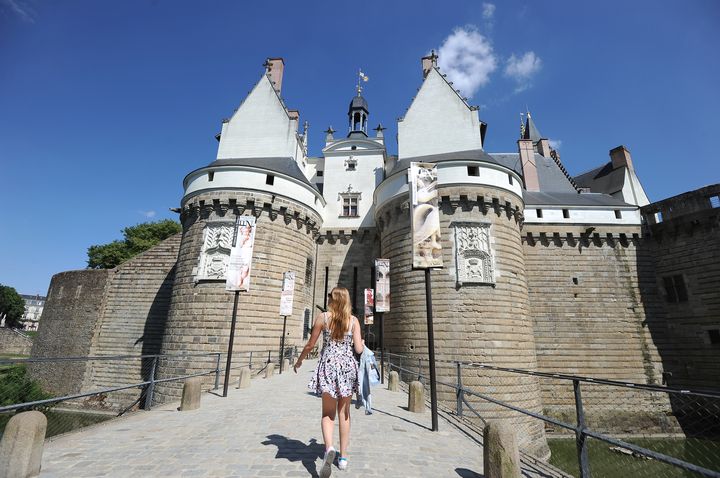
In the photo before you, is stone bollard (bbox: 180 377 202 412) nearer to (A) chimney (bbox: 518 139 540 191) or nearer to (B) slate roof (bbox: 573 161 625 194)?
(A) chimney (bbox: 518 139 540 191)

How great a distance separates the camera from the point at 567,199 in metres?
20.3

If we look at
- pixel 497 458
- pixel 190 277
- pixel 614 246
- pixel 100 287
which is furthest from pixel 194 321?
pixel 614 246

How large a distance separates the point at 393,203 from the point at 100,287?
1887 centimetres

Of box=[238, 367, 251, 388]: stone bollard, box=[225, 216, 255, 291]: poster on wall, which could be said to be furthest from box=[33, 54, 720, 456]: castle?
box=[225, 216, 255, 291]: poster on wall

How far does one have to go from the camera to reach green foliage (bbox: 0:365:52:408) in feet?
52.3

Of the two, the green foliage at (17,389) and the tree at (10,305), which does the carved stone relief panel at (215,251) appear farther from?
the tree at (10,305)

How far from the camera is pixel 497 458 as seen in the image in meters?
3.71

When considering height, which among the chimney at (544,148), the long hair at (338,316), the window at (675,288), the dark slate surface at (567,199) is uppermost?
the chimney at (544,148)

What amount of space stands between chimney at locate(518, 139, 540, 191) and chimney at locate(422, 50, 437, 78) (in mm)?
7912

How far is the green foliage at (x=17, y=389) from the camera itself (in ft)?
52.3

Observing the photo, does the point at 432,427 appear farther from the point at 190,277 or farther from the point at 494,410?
the point at 190,277

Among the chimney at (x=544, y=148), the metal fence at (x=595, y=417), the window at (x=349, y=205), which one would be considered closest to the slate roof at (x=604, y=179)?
the chimney at (x=544, y=148)

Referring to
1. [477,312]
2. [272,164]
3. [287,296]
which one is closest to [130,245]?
[272,164]

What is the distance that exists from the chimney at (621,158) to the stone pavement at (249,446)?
82.4 ft
